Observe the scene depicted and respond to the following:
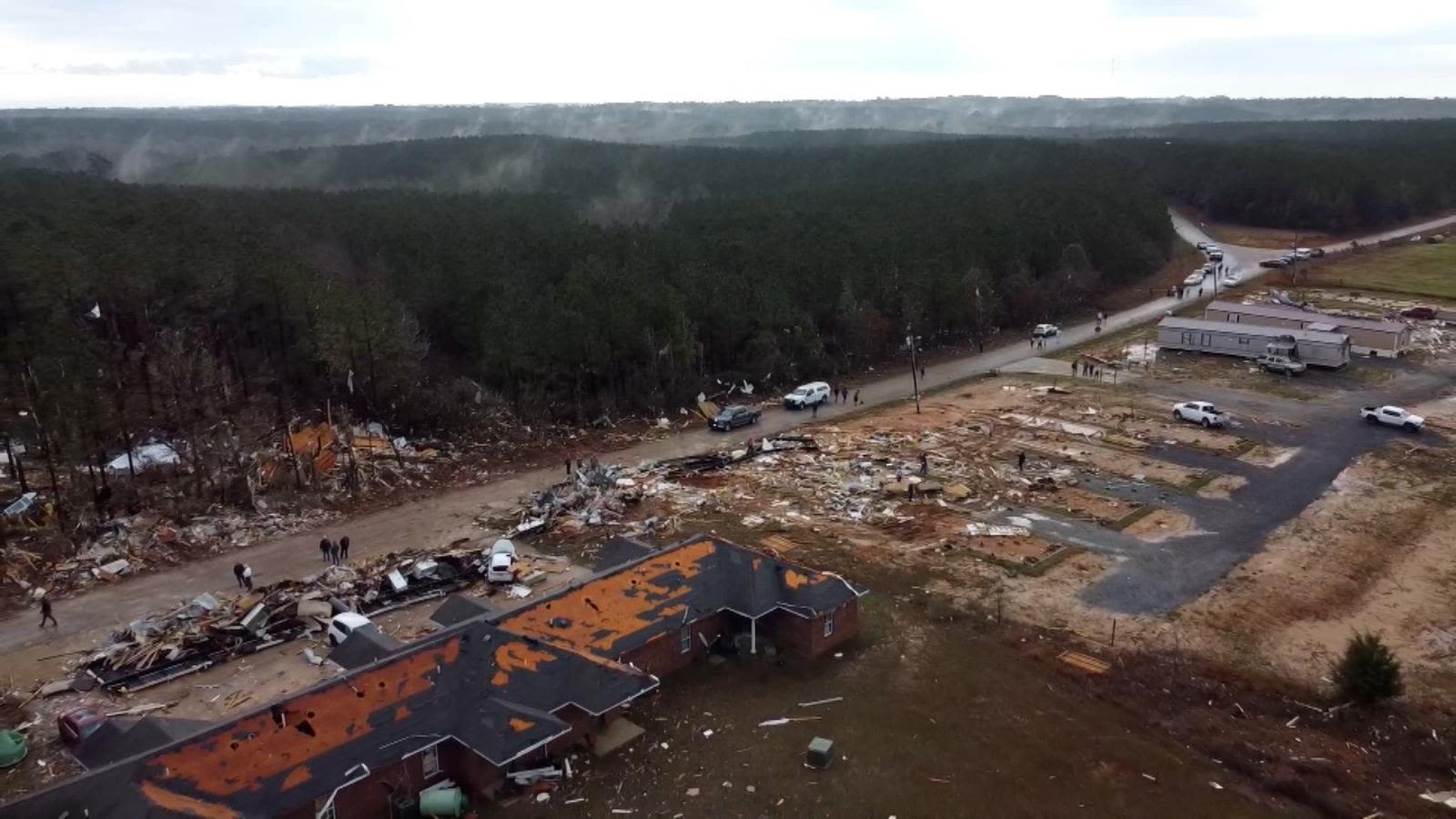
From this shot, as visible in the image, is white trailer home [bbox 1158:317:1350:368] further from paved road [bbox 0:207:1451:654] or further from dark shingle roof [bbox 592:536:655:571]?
dark shingle roof [bbox 592:536:655:571]

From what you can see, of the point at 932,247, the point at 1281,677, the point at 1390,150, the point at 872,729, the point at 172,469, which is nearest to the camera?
the point at 872,729

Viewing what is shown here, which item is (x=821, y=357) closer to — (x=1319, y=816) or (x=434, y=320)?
(x=434, y=320)

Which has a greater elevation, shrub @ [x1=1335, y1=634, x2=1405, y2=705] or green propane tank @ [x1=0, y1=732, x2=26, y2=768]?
shrub @ [x1=1335, y1=634, x2=1405, y2=705]

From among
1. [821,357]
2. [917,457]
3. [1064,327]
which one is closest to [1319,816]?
[917,457]

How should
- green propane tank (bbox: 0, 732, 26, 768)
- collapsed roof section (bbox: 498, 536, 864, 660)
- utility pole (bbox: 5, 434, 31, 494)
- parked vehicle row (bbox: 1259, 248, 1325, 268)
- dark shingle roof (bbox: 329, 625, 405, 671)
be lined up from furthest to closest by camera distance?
1. parked vehicle row (bbox: 1259, 248, 1325, 268)
2. utility pole (bbox: 5, 434, 31, 494)
3. collapsed roof section (bbox: 498, 536, 864, 660)
4. dark shingle roof (bbox: 329, 625, 405, 671)
5. green propane tank (bbox: 0, 732, 26, 768)

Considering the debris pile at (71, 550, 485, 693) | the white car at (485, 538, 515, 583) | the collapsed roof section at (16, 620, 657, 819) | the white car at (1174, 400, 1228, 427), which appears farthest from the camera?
the white car at (1174, 400, 1228, 427)

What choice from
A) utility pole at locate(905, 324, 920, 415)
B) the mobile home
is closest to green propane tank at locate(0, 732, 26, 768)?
utility pole at locate(905, 324, 920, 415)

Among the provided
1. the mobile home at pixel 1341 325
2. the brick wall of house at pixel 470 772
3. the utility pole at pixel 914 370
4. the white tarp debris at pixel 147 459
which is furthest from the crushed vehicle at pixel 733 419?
the mobile home at pixel 1341 325
